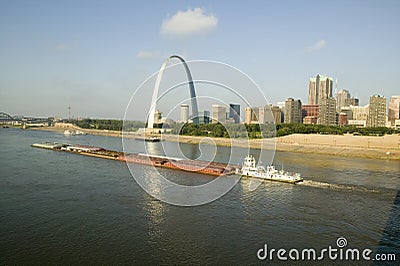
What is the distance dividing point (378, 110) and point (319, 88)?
18025 mm

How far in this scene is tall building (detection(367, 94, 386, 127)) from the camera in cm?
3759

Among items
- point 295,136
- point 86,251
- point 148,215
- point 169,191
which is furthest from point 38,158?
point 295,136

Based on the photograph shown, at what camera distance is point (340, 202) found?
274 inches

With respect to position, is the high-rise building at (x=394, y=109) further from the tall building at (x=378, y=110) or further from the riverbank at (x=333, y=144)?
the riverbank at (x=333, y=144)

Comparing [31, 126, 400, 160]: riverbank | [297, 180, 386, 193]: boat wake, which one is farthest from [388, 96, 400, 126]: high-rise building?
[297, 180, 386, 193]: boat wake

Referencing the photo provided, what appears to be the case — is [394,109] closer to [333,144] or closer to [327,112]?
[327,112]

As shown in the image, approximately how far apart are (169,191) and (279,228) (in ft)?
9.60

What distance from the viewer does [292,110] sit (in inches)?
1624

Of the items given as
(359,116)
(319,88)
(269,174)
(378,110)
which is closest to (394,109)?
(359,116)

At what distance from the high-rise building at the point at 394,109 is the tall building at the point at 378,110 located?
11.3ft

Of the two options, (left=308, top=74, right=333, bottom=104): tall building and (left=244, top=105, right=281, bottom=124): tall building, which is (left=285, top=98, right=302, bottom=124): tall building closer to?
(left=308, top=74, right=333, bottom=104): tall building

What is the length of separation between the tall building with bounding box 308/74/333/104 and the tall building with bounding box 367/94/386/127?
52.4 ft

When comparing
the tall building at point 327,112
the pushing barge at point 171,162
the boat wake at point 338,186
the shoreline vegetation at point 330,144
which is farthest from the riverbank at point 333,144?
the tall building at point 327,112

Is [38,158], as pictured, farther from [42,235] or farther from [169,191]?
[42,235]
